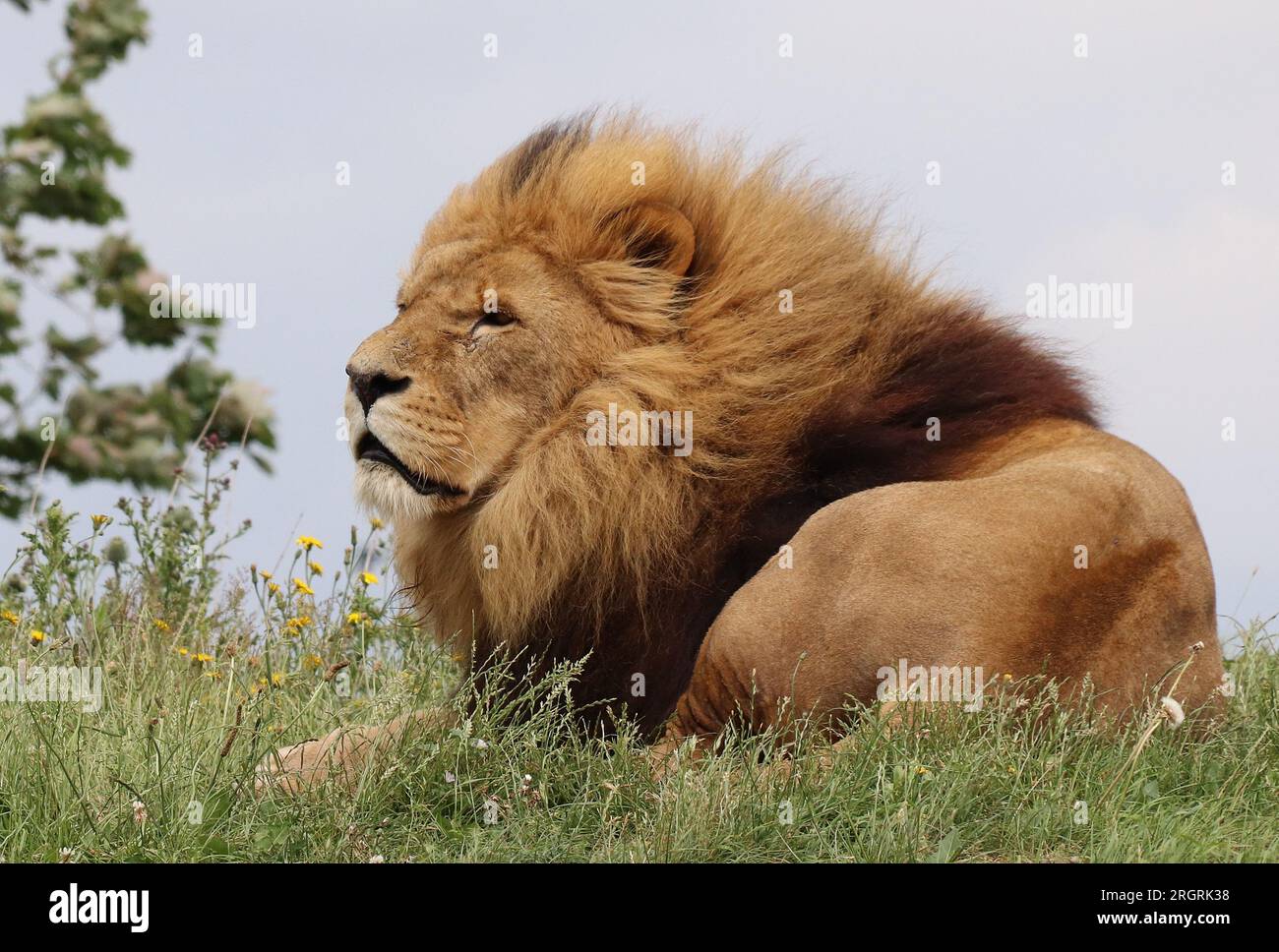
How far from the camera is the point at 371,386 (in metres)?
4.88

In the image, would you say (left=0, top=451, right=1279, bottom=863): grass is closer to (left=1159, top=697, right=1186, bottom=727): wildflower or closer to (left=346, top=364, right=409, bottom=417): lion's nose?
(left=1159, top=697, right=1186, bottom=727): wildflower

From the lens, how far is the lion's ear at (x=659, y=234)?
505 cm

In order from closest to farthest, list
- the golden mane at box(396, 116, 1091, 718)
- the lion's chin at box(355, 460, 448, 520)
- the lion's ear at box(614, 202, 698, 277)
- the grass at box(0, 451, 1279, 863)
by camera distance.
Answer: the grass at box(0, 451, 1279, 863) → the golden mane at box(396, 116, 1091, 718) → the lion's chin at box(355, 460, 448, 520) → the lion's ear at box(614, 202, 698, 277)

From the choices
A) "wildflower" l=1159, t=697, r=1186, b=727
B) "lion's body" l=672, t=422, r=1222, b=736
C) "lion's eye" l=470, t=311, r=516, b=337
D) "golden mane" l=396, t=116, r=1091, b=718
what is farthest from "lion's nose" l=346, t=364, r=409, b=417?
"wildflower" l=1159, t=697, r=1186, b=727

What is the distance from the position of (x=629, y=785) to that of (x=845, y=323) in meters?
1.69

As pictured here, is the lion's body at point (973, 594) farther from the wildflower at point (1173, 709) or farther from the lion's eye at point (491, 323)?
the lion's eye at point (491, 323)

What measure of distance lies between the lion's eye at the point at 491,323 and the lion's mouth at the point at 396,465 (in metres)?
0.46

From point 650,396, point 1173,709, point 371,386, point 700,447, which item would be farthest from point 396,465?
point 1173,709

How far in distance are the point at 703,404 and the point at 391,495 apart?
1034 millimetres

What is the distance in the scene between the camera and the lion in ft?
14.4

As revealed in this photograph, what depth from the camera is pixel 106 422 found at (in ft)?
33.5

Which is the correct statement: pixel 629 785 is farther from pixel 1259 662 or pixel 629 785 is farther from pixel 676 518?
pixel 1259 662

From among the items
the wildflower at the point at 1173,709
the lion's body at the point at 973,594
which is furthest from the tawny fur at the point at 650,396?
the wildflower at the point at 1173,709

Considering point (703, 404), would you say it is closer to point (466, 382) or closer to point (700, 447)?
point (700, 447)
